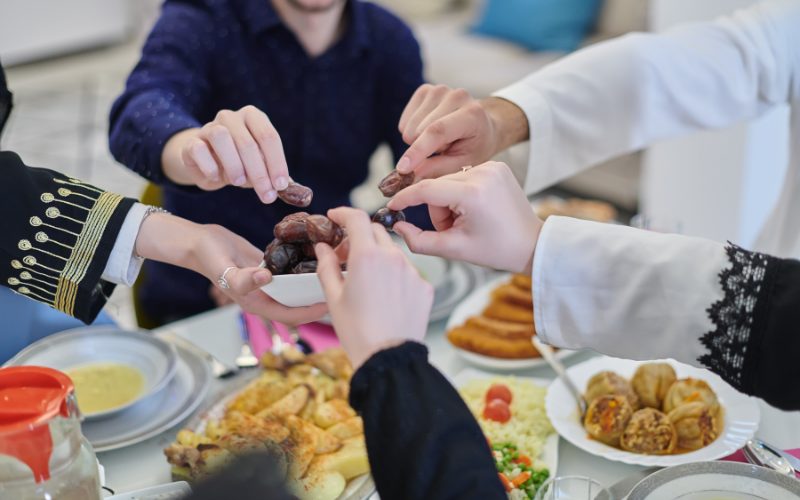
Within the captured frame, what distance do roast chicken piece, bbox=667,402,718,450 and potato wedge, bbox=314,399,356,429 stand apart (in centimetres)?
47

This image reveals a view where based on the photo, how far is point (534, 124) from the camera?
118 centimetres

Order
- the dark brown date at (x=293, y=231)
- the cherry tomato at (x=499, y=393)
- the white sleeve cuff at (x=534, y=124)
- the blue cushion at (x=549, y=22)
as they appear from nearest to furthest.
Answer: the dark brown date at (x=293, y=231)
the cherry tomato at (x=499, y=393)
the white sleeve cuff at (x=534, y=124)
the blue cushion at (x=549, y=22)

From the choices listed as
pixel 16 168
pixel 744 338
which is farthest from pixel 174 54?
pixel 744 338

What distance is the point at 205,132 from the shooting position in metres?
0.90

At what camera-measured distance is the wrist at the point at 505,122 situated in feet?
3.65

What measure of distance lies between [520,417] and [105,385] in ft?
2.32

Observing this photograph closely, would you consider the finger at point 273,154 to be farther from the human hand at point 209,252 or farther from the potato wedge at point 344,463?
the potato wedge at point 344,463

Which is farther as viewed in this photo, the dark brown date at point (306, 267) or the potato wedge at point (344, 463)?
the potato wedge at point (344, 463)

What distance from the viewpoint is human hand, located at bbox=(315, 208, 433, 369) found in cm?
60

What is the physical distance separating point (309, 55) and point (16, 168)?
93 centimetres

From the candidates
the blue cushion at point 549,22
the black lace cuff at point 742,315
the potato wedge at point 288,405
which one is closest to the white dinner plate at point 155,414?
the potato wedge at point 288,405

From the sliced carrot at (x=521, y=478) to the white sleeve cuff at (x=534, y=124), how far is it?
1.74 ft

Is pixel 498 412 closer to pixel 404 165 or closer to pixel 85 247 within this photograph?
pixel 404 165

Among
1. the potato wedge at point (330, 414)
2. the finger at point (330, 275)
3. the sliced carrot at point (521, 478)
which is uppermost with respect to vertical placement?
the finger at point (330, 275)
